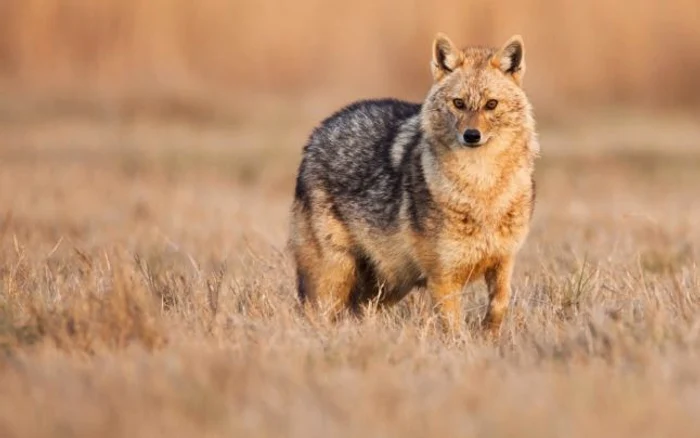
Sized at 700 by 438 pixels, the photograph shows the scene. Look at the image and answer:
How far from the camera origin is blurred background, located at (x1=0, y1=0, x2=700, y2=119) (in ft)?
82.7

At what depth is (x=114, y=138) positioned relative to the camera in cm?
2111

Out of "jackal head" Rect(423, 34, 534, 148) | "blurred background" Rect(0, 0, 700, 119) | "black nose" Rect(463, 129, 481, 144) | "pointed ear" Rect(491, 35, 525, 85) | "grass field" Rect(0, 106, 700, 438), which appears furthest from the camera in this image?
"blurred background" Rect(0, 0, 700, 119)

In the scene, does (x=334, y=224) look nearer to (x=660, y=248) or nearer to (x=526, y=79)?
(x=660, y=248)

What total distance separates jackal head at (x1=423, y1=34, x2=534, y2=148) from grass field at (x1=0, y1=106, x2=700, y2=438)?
3.27 ft

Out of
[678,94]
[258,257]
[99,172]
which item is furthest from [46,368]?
[678,94]

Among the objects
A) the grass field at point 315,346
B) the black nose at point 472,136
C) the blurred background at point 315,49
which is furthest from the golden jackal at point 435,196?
the blurred background at point 315,49

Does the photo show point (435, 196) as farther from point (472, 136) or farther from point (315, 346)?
point (315, 346)

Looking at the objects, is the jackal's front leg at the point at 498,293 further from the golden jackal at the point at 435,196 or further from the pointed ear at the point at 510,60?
the pointed ear at the point at 510,60

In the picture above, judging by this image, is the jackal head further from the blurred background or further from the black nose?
the blurred background

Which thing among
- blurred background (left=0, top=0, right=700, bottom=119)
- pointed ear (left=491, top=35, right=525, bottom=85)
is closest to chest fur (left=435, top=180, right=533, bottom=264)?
pointed ear (left=491, top=35, right=525, bottom=85)

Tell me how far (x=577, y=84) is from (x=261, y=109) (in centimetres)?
636

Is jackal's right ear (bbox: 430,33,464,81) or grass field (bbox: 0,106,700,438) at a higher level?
jackal's right ear (bbox: 430,33,464,81)

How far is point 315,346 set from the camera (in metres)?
5.45

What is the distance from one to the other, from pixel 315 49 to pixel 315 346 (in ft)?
67.5
